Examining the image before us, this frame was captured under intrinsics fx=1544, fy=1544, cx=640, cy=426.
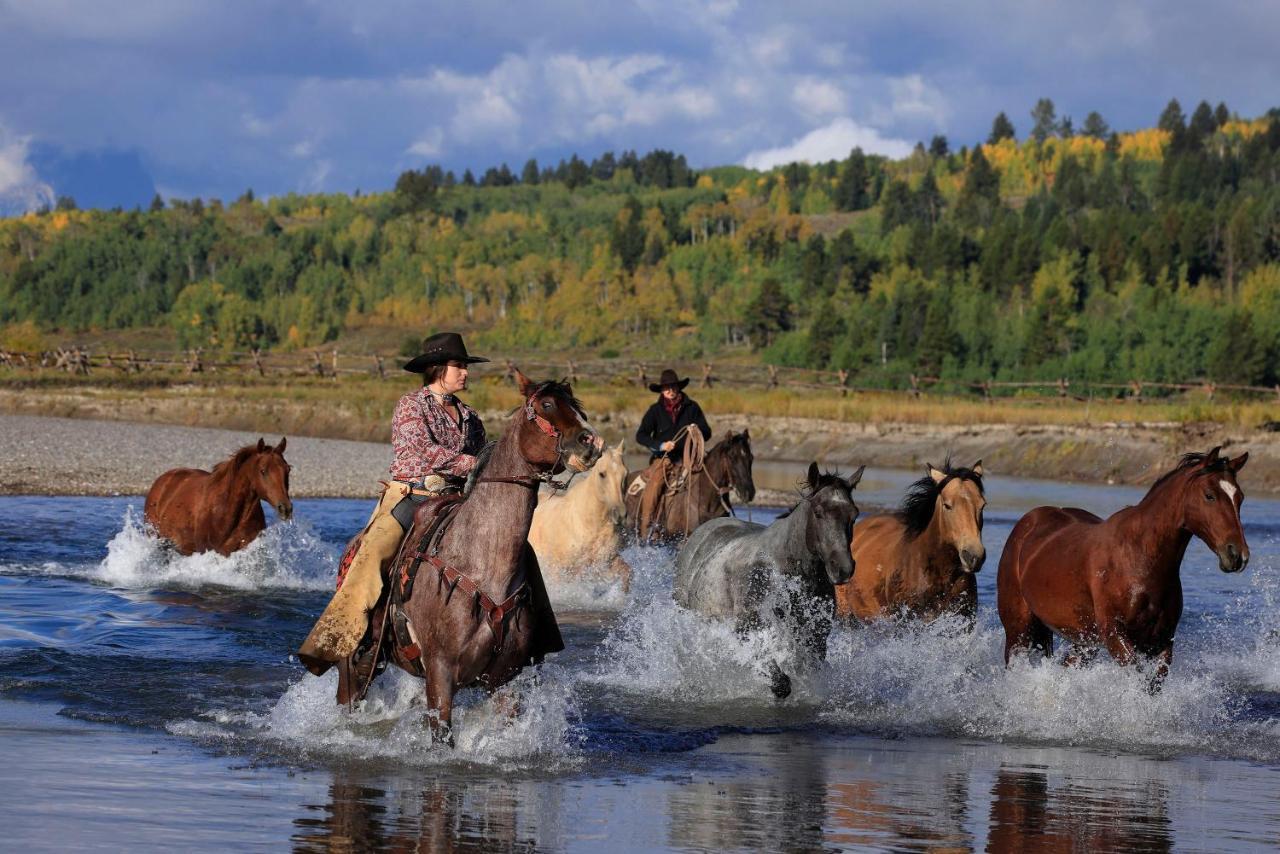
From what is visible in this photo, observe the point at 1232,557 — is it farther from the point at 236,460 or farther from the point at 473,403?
the point at 473,403

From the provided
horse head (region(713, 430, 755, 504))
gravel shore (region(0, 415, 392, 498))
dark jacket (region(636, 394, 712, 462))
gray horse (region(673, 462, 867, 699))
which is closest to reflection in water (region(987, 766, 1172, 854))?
gray horse (region(673, 462, 867, 699))

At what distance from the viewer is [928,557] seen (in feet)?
37.9

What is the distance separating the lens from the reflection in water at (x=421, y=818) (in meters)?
6.46

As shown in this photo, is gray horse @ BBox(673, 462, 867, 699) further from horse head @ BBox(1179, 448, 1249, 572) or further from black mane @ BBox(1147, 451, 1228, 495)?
horse head @ BBox(1179, 448, 1249, 572)

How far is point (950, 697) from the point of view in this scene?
10641 millimetres

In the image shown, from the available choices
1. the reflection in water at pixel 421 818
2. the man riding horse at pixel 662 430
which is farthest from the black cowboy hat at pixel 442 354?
the man riding horse at pixel 662 430

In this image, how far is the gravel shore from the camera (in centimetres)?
2709

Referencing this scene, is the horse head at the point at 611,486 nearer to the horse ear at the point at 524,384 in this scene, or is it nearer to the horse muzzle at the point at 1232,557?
the horse muzzle at the point at 1232,557

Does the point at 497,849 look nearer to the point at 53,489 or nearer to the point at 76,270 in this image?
the point at 53,489

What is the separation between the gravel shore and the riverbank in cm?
3

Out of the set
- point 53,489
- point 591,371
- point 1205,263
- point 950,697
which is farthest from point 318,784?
point 1205,263

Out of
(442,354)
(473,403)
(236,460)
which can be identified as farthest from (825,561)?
(473,403)

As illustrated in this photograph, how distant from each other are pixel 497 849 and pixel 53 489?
21415 millimetres

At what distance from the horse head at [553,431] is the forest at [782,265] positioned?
54.5 metres
